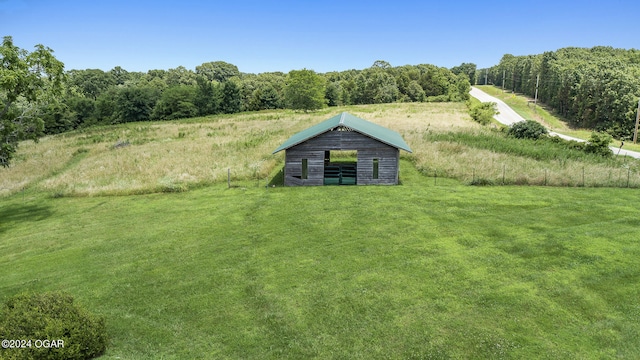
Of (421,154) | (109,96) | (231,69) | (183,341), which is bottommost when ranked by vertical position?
(183,341)

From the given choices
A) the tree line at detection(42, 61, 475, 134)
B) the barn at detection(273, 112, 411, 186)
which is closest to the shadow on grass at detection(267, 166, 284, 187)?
the barn at detection(273, 112, 411, 186)

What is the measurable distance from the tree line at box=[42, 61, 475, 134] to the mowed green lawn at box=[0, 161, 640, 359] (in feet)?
212

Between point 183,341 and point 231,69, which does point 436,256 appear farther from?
point 231,69

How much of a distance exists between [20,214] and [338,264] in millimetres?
22399

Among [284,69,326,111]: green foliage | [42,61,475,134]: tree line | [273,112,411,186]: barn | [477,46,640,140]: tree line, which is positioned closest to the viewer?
[273,112,411,186]: barn

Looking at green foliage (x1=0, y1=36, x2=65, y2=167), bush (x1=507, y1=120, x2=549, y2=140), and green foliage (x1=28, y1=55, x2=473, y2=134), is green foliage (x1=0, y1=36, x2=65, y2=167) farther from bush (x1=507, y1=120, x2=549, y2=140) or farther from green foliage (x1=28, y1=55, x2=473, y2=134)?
green foliage (x1=28, y1=55, x2=473, y2=134)

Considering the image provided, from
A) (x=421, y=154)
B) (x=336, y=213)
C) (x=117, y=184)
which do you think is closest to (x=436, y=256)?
(x=336, y=213)

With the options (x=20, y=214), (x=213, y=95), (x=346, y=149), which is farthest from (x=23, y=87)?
(x=213, y=95)

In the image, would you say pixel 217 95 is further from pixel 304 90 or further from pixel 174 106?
pixel 304 90

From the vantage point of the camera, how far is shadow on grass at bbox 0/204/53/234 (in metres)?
22.6

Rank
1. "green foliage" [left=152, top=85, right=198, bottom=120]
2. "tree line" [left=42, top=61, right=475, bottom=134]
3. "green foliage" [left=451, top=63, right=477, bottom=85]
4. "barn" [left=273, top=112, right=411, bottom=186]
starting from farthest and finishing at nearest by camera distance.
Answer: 1. "green foliage" [left=451, top=63, right=477, bottom=85]
2. "green foliage" [left=152, top=85, right=198, bottom=120]
3. "tree line" [left=42, top=61, right=475, bottom=134]
4. "barn" [left=273, top=112, right=411, bottom=186]

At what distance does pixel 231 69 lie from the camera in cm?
17788

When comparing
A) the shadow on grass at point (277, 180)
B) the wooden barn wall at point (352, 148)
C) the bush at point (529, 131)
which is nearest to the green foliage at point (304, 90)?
the bush at point (529, 131)

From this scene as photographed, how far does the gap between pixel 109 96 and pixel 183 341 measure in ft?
363
